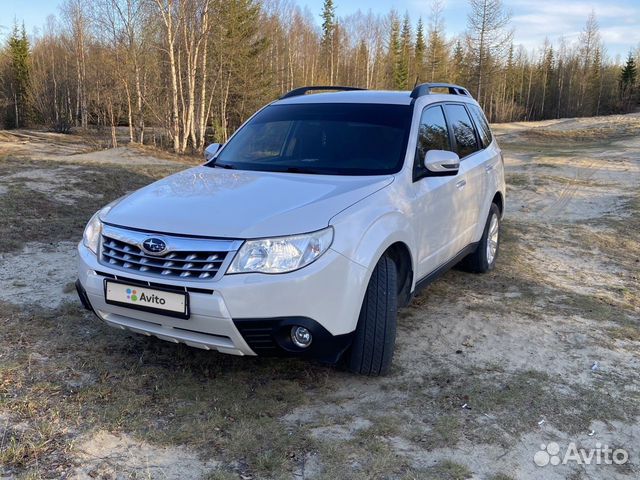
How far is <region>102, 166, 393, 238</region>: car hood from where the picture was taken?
2.86 metres

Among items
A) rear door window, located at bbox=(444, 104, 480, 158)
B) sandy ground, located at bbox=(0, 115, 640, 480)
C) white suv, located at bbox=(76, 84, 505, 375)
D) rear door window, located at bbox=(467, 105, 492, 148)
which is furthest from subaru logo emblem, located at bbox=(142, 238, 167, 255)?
rear door window, located at bbox=(467, 105, 492, 148)

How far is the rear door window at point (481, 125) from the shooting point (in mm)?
5596

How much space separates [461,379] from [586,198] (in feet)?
31.4

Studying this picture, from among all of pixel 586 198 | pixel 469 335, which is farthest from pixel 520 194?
pixel 469 335

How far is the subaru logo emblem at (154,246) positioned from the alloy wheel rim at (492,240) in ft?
12.5

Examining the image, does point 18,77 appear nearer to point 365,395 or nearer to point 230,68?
point 230,68

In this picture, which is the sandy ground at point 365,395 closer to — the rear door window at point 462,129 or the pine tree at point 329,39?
the rear door window at point 462,129

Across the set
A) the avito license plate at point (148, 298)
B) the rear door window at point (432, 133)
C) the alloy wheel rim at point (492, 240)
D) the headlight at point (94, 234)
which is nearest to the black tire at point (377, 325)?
the avito license plate at point (148, 298)

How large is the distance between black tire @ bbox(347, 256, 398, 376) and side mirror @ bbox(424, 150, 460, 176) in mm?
863

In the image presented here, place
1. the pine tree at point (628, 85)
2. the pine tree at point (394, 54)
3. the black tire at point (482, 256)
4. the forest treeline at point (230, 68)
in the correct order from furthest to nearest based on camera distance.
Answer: the pine tree at point (628, 85) < the pine tree at point (394, 54) < the forest treeline at point (230, 68) < the black tire at point (482, 256)

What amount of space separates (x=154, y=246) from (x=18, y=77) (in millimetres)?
52396

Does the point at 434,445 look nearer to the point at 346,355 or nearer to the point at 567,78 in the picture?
the point at 346,355

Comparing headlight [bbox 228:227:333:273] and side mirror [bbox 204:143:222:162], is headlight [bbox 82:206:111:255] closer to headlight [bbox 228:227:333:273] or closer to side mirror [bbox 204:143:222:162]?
headlight [bbox 228:227:333:273]

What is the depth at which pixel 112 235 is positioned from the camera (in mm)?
3078
